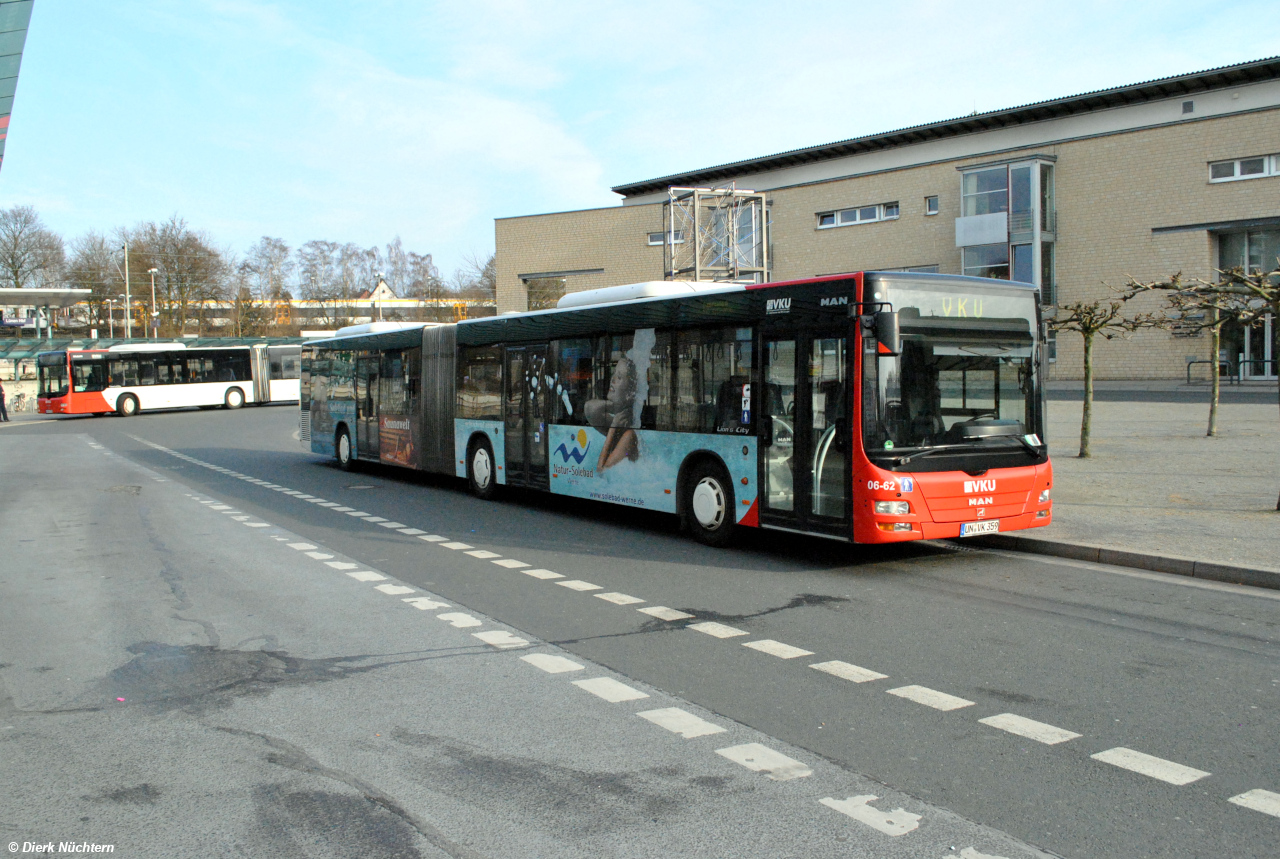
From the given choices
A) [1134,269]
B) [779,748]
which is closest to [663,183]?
[1134,269]

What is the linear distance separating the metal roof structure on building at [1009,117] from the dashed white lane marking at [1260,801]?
37.3 meters

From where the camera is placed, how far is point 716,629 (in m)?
7.06

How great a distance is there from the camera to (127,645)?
6684 millimetres

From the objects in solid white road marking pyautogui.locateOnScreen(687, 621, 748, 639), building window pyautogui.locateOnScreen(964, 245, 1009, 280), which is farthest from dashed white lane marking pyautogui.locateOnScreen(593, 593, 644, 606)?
building window pyautogui.locateOnScreen(964, 245, 1009, 280)

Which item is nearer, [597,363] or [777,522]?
[777,522]

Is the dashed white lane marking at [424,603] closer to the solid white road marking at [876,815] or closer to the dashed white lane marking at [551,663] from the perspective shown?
the dashed white lane marking at [551,663]

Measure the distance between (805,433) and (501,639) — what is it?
380 cm

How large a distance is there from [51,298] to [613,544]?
49.9 metres

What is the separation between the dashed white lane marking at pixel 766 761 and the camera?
4387 mm

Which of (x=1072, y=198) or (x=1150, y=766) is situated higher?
(x=1072, y=198)

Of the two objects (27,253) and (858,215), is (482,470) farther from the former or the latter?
(27,253)

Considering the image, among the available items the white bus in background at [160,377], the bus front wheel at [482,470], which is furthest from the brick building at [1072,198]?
the white bus in background at [160,377]

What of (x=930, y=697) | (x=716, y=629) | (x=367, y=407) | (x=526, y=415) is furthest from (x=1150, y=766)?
(x=367, y=407)

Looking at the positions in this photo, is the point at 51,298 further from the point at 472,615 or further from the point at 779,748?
the point at 779,748
